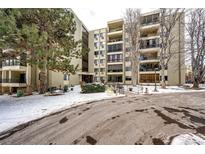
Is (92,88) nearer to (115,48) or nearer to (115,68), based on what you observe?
(115,68)

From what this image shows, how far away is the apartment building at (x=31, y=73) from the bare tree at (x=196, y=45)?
19.9 feet

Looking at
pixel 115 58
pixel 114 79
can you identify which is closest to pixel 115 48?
pixel 115 58

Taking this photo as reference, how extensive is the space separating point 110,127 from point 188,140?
4.35ft

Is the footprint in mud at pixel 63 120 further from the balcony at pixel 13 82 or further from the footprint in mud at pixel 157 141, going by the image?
the balcony at pixel 13 82

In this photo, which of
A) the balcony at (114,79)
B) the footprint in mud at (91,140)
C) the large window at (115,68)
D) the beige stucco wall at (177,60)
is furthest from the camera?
the large window at (115,68)

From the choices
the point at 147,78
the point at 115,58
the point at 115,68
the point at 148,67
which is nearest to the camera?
the point at 115,68

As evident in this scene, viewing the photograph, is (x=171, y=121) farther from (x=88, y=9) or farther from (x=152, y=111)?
(x=88, y=9)

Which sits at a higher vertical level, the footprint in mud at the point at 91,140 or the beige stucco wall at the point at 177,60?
the beige stucco wall at the point at 177,60

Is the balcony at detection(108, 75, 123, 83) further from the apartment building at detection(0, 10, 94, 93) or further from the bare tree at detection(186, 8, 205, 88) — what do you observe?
the bare tree at detection(186, 8, 205, 88)

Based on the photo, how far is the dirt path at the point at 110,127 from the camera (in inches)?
100

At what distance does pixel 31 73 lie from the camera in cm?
932

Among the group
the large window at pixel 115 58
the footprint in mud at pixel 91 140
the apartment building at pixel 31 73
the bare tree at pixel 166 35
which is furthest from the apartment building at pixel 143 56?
the footprint in mud at pixel 91 140

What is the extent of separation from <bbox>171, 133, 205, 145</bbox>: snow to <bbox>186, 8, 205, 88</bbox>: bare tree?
296 inches

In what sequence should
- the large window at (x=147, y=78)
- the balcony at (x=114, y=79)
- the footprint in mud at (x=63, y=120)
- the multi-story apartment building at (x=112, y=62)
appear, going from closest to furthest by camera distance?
the footprint in mud at (x=63, y=120), the multi-story apartment building at (x=112, y=62), the balcony at (x=114, y=79), the large window at (x=147, y=78)
